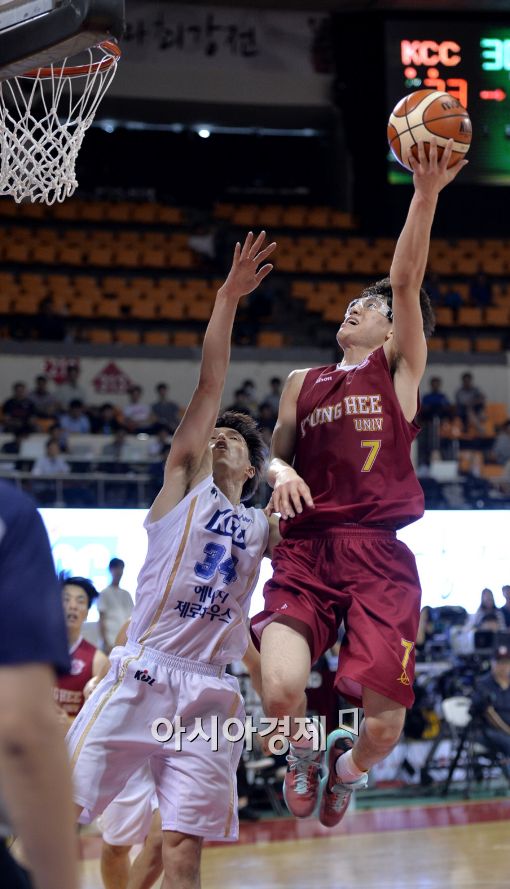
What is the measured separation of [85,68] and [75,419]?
1017cm

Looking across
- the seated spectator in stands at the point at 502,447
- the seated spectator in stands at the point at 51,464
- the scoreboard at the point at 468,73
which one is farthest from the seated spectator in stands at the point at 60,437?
the seated spectator in stands at the point at 502,447

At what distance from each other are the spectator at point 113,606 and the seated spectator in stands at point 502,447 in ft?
22.8

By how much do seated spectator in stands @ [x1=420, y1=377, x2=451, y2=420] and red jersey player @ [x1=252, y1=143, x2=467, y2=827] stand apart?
37.8ft

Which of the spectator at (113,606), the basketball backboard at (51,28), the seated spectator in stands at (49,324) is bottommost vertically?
the spectator at (113,606)

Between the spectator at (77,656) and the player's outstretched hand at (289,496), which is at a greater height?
the player's outstretched hand at (289,496)

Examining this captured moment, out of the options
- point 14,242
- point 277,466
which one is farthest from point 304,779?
point 14,242

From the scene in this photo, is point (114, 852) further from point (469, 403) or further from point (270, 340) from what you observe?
point (270, 340)

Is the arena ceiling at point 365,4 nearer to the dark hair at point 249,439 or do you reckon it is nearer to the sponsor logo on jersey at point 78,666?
→ the sponsor logo on jersey at point 78,666

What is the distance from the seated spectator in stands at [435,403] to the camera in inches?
650

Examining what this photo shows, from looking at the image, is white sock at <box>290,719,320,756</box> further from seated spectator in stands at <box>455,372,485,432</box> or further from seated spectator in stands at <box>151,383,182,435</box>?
seated spectator in stands at <box>455,372,485,432</box>

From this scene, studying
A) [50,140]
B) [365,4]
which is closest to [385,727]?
[50,140]

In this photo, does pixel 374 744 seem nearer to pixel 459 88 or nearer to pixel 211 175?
pixel 459 88

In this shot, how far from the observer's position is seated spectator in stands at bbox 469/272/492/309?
2052 centimetres

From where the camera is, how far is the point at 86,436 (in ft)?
50.6
